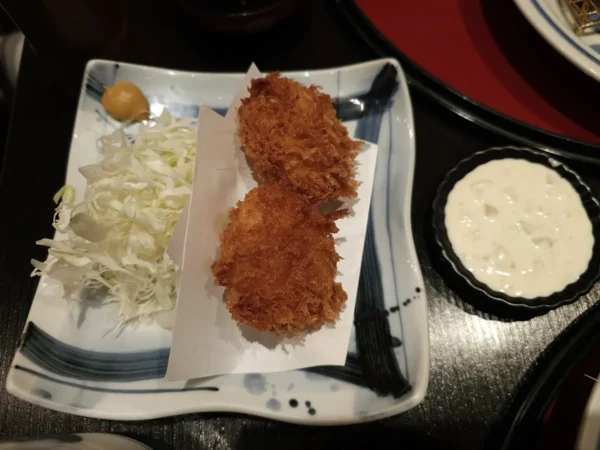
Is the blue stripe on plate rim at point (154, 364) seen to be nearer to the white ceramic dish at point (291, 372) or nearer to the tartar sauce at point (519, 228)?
the white ceramic dish at point (291, 372)

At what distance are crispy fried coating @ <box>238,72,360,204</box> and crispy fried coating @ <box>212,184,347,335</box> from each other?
0.12 metres

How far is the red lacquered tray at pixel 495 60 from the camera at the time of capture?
168cm

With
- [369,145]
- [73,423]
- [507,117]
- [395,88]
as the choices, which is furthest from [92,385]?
[507,117]

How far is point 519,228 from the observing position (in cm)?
145

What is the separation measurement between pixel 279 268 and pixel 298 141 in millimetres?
446

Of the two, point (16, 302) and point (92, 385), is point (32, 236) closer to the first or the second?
point (16, 302)

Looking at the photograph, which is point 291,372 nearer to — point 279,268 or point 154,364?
point 279,268

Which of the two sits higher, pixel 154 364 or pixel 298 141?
pixel 298 141

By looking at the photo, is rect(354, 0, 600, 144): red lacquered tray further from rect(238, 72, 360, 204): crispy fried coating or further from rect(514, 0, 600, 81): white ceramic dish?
rect(238, 72, 360, 204): crispy fried coating

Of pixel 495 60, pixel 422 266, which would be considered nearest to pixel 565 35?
pixel 495 60

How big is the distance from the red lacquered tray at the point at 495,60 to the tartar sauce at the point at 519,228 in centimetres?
26

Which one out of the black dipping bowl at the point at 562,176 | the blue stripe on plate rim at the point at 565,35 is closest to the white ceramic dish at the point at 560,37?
the blue stripe on plate rim at the point at 565,35

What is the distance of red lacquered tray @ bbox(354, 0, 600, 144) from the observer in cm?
168

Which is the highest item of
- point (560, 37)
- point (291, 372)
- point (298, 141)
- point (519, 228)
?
point (560, 37)
